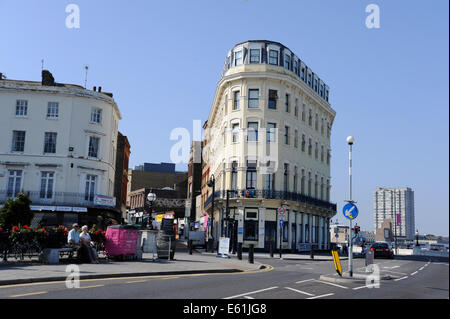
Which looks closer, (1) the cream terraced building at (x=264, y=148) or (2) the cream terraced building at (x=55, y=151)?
(2) the cream terraced building at (x=55, y=151)

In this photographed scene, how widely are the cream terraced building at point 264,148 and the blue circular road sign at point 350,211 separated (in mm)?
24414

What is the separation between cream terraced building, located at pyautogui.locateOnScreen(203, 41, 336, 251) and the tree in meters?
17.0

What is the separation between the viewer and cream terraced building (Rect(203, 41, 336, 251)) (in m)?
43.2

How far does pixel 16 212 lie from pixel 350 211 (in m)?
23.7

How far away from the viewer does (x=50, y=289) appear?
37.0ft

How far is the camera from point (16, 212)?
3106cm

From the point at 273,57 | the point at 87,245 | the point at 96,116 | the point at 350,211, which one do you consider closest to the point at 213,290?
the point at 350,211

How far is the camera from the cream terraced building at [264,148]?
43.2 metres

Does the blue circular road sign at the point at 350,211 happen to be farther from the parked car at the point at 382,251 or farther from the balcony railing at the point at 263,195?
the balcony railing at the point at 263,195

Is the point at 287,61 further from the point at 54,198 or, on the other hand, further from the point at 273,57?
the point at 54,198

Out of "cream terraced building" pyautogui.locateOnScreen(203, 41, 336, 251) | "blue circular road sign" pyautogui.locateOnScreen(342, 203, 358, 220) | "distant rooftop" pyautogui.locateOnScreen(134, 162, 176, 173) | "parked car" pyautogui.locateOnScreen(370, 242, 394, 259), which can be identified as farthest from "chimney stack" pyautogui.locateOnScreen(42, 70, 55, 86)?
"distant rooftop" pyautogui.locateOnScreen(134, 162, 176, 173)

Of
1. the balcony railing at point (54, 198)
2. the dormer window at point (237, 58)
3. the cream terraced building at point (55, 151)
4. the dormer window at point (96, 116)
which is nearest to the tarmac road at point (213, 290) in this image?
the balcony railing at point (54, 198)
